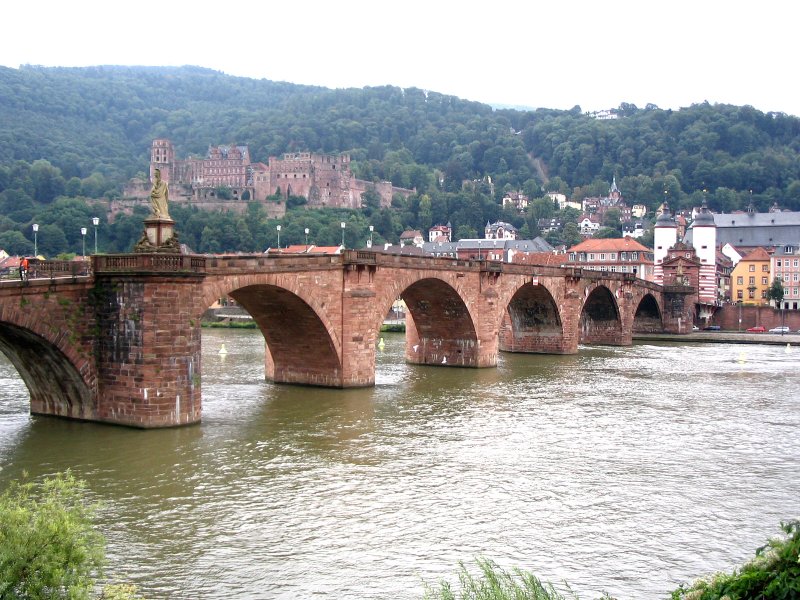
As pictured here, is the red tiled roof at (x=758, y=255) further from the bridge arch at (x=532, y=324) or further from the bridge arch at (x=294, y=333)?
the bridge arch at (x=294, y=333)

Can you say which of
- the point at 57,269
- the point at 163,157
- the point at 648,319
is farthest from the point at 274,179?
the point at 57,269

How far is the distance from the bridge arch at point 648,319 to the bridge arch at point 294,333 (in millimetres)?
49738

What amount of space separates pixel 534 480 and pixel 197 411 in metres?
11.2

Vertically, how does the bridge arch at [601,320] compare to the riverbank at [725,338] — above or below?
above

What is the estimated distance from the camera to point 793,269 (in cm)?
9800

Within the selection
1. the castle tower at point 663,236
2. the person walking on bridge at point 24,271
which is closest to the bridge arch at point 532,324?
the person walking on bridge at point 24,271

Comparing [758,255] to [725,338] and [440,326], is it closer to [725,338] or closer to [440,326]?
[725,338]

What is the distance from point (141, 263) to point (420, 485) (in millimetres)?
11027

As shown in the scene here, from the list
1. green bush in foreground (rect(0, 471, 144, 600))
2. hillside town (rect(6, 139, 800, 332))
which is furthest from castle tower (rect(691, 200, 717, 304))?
green bush in foreground (rect(0, 471, 144, 600))

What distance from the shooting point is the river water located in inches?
709

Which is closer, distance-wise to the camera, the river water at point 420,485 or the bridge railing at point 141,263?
the river water at point 420,485

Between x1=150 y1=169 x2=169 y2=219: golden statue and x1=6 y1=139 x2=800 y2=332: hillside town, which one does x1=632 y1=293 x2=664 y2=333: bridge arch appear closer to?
x1=6 y1=139 x2=800 y2=332: hillside town

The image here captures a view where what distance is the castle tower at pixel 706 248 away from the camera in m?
90.8

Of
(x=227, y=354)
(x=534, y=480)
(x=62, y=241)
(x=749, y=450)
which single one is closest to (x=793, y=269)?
(x=227, y=354)
